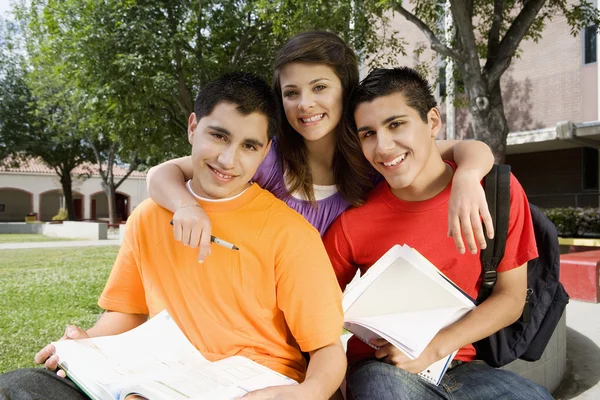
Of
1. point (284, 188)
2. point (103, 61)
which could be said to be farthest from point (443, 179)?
point (103, 61)

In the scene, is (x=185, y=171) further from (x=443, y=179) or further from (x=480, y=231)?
(x=480, y=231)

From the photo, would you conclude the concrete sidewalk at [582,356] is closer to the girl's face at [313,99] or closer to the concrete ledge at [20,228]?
the girl's face at [313,99]

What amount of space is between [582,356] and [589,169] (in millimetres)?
11384

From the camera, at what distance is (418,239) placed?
2.12 metres

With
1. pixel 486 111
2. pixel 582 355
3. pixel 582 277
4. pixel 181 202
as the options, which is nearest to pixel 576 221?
pixel 486 111

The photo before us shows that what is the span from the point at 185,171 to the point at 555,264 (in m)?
1.61

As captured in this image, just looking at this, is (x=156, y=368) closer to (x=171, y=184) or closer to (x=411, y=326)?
(x=171, y=184)

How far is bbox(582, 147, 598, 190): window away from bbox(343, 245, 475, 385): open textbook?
45.5 feet

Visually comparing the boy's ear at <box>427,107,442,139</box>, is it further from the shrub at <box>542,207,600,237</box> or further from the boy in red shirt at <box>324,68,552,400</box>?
the shrub at <box>542,207,600,237</box>

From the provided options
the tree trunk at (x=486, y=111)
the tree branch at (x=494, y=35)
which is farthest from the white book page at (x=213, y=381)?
the tree branch at (x=494, y=35)

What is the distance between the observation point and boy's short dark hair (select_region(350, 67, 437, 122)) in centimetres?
212

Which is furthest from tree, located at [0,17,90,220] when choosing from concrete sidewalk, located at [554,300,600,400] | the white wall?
concrete sidewalk, located at [554,300,600,400]

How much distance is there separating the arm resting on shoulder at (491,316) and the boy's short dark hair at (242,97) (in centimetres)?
102

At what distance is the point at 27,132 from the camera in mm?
25266
